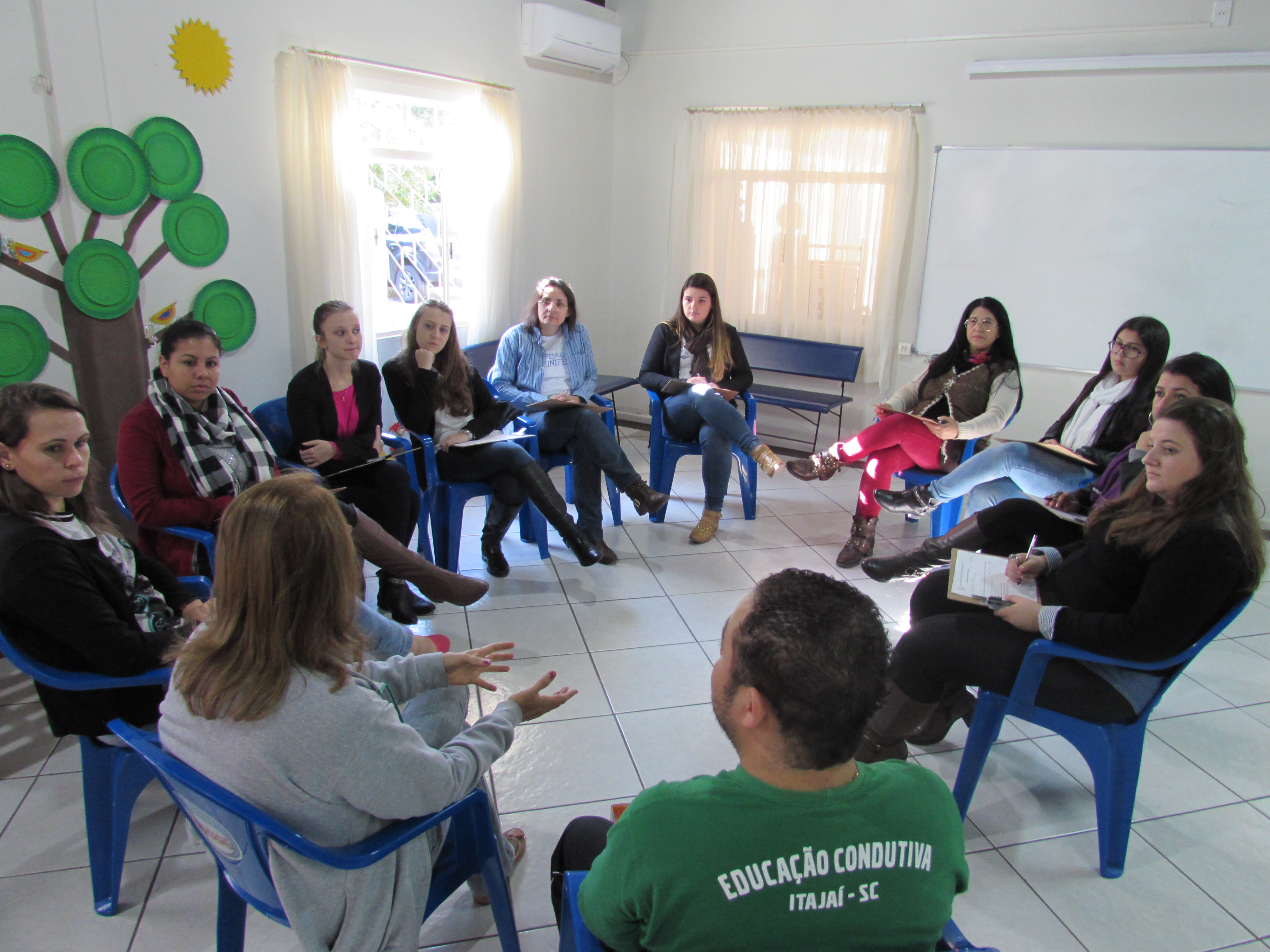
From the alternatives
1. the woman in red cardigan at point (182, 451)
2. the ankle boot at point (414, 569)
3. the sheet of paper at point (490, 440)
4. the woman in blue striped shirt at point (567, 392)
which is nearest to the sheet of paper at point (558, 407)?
the woman in blue striped shirt at point (567, 392)

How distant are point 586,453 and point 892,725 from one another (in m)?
2.06

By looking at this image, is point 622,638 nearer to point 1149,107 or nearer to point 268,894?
point 268,894

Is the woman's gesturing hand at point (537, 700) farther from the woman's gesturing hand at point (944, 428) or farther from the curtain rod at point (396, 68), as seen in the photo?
the curtain rod at point (396, 68)

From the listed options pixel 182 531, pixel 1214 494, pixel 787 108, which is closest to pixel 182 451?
pixel 182 531

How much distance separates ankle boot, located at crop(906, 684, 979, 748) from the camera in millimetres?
2385

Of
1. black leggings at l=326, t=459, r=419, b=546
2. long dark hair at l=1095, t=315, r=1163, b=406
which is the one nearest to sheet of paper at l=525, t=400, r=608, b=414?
black leggings at l=326, t=459, r=419, b=546

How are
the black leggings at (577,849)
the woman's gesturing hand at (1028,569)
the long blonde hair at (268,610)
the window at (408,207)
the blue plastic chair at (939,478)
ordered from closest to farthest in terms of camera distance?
the long blonde hair at (268,610) → the black leggings at (577,849) → the woman's gesturing hand at (1028,569) → the blue plastic chair at (939,478) → the window at (408,207)

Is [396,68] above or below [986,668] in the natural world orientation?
above

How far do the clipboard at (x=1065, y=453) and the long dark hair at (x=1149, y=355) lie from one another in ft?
0.86

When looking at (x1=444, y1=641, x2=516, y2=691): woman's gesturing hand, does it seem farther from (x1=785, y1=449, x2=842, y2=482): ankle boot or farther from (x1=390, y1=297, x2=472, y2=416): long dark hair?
(x1=785, y1=449, x2=842, y2=482): ankle boot

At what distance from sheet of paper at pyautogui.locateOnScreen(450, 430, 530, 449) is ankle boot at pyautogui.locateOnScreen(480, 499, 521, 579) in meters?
0.26

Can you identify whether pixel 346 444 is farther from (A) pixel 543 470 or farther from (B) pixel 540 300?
(B) pixel 540 300

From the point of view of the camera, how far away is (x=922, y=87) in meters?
4.78

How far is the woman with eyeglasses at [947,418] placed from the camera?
12.2 feet
